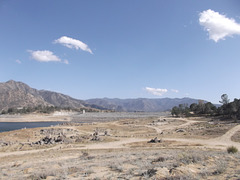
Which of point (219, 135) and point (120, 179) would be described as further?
point (219, 135)

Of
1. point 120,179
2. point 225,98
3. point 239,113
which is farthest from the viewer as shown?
point 225,98

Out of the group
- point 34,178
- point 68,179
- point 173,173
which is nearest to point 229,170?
point 173,173

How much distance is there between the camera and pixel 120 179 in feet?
33.9

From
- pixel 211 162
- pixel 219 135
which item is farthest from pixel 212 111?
pixel 211 162

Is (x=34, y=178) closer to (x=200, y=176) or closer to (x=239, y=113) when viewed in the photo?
(x=200, y=176)

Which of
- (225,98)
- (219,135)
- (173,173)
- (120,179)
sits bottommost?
(219,135)

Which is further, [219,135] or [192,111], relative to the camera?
[192,111]

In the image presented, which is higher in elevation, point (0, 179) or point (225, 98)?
point (225, 98)

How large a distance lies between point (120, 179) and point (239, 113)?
278 ft

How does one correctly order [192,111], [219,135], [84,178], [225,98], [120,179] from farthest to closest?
1. [192,111]
2. [225,98]
3. [219,135]
4. [84,178]
5. [120,179]

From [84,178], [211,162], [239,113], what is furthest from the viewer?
[239,113]

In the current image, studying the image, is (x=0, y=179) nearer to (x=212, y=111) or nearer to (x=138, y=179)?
(x=138, y=179)

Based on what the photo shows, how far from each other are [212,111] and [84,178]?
116373mm

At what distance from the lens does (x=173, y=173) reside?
9.66 meters
